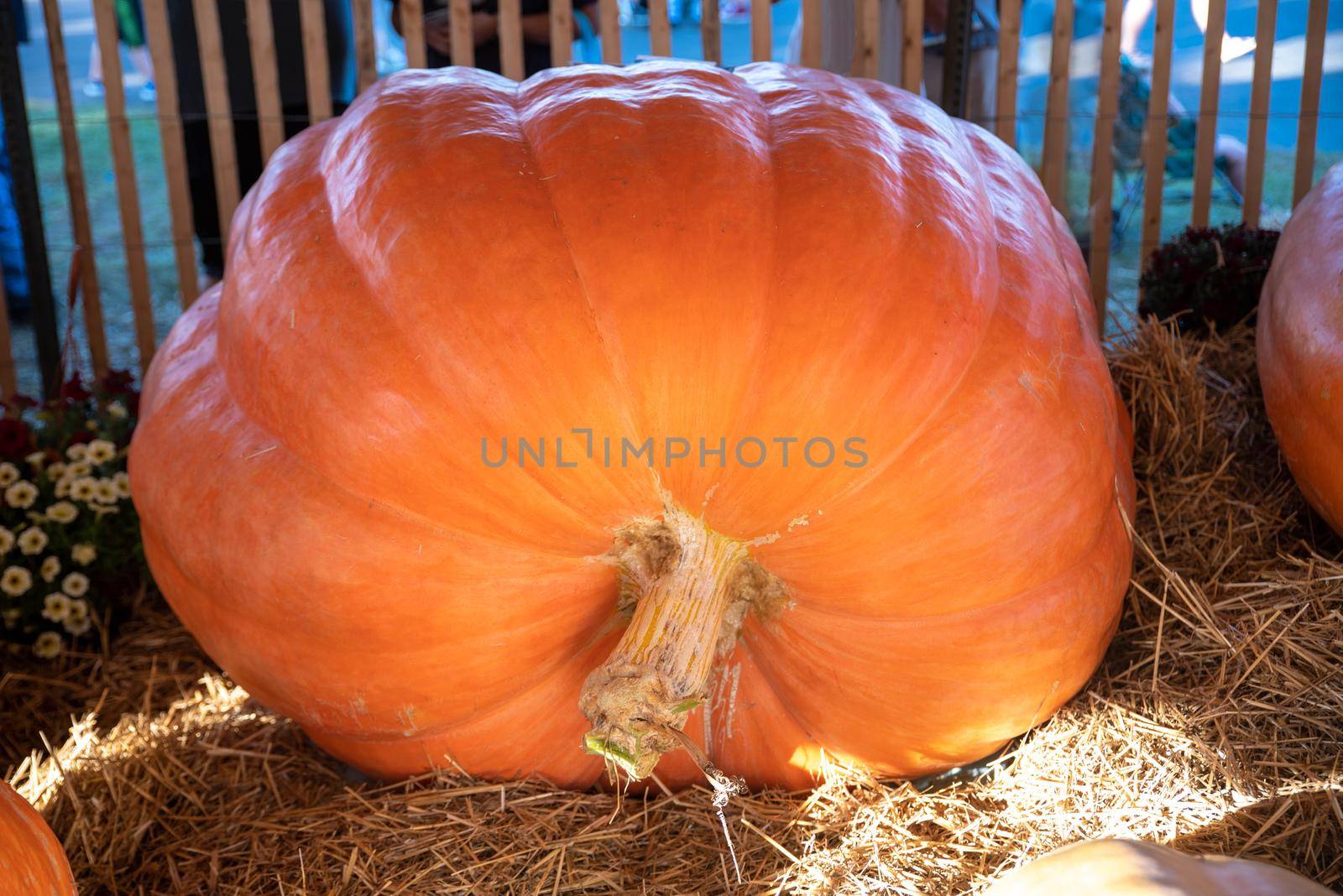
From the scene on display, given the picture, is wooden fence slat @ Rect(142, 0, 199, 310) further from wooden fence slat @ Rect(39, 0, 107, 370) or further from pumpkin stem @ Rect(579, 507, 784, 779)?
pumpkin stem @ Rect(579, 507, 784, 779)

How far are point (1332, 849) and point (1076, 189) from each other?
19.6 feet

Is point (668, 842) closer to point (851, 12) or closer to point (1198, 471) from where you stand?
point (1198, 471)

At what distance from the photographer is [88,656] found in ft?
7.23

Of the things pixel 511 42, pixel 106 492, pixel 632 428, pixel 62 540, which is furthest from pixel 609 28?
pixel 632 428

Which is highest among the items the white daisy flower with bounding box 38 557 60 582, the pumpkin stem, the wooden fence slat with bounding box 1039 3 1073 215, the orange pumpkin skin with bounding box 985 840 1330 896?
the wooden fence slat with bounding box 1039 3 1073 215

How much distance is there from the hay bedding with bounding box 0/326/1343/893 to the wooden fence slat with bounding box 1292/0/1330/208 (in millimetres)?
1699

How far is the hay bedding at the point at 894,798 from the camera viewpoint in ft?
4.36

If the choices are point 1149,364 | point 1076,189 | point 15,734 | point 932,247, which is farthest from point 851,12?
point 1076,189

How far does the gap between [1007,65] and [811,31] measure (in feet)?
1.85

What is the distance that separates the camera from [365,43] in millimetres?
3076

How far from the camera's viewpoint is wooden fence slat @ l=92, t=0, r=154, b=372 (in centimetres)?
292

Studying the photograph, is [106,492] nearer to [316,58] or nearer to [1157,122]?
[316,58]

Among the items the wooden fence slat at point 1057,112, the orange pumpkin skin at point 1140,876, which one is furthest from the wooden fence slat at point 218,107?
the orange pumpkin skin at point 1140,876

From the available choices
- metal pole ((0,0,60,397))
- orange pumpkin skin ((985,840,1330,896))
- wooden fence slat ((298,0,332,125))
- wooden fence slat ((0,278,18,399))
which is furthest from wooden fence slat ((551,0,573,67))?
orange pumpkin skin ((985,840,1330,896))
